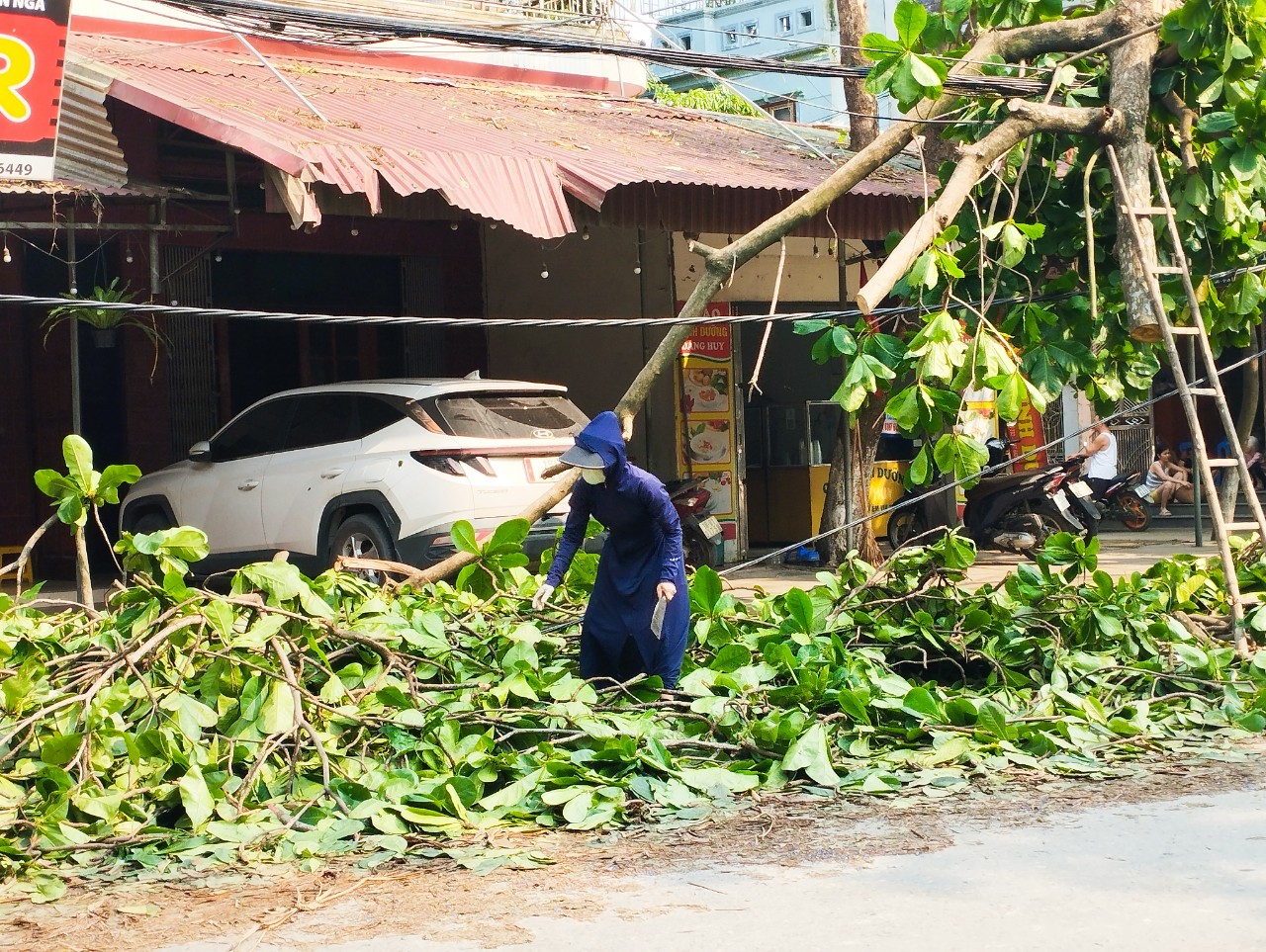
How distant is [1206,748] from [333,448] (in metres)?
6.56

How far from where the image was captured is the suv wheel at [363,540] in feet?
33.0

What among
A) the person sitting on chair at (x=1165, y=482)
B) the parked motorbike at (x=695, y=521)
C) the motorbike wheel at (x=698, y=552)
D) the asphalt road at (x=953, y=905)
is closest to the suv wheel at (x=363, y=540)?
the parked motorbike at (x=695, y=521)

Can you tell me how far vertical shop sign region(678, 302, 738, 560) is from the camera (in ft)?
47.4

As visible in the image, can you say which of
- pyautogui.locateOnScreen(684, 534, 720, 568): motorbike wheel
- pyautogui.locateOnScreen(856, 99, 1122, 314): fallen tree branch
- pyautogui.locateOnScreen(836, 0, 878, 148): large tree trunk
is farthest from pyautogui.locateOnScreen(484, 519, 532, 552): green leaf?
pyautogui.locateOnScreen(836, 0, 878, 148): large tree trunk

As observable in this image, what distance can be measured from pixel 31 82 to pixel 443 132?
320cm

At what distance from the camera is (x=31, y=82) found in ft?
26.8

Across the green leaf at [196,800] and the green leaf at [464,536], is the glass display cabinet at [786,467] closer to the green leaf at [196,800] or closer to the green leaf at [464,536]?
the green leaf at [464,536]

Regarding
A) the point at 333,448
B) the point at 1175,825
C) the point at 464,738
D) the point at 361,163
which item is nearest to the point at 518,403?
the point at 333,448

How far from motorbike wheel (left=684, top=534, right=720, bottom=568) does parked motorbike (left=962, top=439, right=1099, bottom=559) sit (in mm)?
2739

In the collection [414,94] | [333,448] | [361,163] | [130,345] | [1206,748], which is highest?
[414,94]

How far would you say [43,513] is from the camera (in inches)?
519

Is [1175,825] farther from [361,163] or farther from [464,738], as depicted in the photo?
[361,163]

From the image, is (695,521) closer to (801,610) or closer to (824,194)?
(824,194)

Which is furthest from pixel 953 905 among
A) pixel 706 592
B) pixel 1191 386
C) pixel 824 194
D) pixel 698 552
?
pixel 698 552
